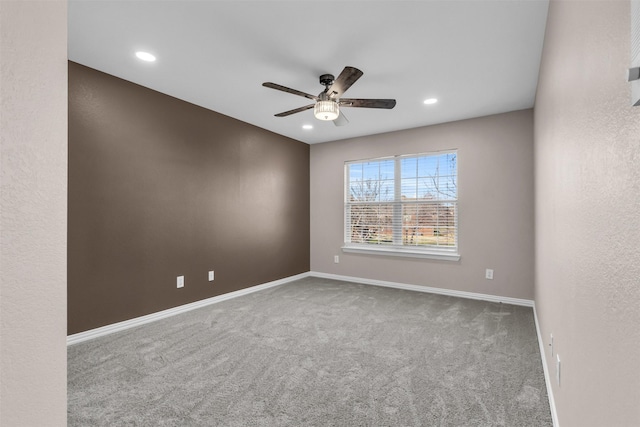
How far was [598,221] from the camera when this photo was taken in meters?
0.93

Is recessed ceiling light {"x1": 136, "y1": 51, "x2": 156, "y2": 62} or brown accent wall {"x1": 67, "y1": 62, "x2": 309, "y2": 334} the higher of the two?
recessed ceiling light {"x1": 136, "y1": 51, "x2": 156, "y2": 62}

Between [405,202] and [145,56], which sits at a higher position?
[145,56]

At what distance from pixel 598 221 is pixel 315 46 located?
2248 mm

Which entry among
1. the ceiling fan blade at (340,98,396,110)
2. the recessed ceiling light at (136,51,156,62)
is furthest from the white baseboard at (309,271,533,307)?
the recessed ceiling light at (136,51,156,62)

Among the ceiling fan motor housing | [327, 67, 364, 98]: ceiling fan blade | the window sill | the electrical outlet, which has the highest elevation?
the ceiling fan motor housing

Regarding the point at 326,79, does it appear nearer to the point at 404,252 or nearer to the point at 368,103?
the point at 368,103

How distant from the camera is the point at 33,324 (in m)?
0.78

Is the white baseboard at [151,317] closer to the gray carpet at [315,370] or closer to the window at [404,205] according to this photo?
the gray carpet at [315,370]

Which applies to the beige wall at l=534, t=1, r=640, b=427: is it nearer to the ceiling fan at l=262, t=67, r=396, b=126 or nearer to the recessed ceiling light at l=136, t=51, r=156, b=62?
the ceiling fan at l=262, t=67, r=396, b=126

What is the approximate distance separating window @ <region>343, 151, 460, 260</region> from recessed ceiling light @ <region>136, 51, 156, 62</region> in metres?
3.43

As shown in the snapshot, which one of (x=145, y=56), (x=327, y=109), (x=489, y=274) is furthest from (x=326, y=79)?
(x=489, y=274)

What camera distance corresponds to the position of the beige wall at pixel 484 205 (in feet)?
12.9

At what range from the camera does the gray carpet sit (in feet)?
5.92

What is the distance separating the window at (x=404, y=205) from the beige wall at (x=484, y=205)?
130 mm
